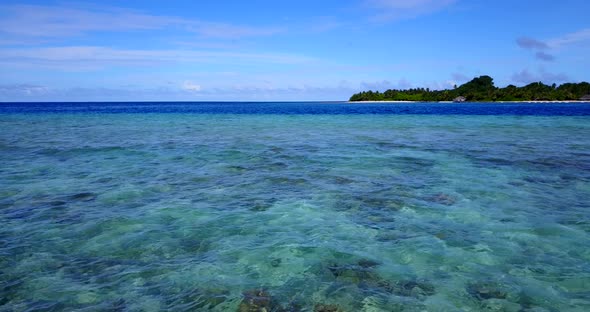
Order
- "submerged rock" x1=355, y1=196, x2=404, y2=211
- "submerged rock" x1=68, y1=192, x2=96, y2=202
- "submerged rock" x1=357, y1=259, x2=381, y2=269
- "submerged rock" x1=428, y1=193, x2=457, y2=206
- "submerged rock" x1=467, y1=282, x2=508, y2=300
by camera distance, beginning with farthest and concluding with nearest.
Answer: "submerged rock" x1=68, y1=192, x2=96, y2=202, "submerged rock" x1=428, y1=193, x2=457, y2=206, "submerged rock" x1=355, y1=196, x2=404, y2=211, "submerged rock" x1=357, y1=259, x2=381, y2=269, "submerged rock" x1=467, y1=282, x2=508, y2=300

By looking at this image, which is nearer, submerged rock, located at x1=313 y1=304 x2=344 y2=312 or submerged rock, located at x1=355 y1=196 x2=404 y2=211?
submerged rock, located at x1=313 y1=304 x2=344 y2=312

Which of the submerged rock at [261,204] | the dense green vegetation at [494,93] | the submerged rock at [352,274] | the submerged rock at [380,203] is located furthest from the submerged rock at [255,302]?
the dense green vegetation at [494,93]

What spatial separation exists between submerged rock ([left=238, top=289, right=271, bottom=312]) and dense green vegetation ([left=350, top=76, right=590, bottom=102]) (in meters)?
181

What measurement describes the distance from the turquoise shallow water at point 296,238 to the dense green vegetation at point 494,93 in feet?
554

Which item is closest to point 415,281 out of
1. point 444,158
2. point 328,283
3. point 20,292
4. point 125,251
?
point 328,283

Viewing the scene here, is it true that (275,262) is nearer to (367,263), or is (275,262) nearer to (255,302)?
(255,302)

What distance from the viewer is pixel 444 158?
17953 millimetres

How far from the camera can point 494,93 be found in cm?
16650

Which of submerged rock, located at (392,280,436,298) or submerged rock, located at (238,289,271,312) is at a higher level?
submerged rock, located at (392,280,436,298)

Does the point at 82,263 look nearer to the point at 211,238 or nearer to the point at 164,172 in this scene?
the point at 211,238

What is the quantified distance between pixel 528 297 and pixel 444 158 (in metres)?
13.1

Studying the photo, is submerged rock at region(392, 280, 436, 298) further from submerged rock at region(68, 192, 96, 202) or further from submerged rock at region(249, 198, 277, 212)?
submerged rock at region(68, 192, 96, 202)

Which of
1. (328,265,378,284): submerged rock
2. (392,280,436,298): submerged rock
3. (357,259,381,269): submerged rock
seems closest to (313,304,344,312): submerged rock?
(328,265,378,284): submerged rock

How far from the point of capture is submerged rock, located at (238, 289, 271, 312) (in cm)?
526
